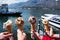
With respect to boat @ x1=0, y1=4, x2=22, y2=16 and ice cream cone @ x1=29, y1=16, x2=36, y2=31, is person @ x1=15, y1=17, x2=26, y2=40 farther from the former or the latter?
boat @ x1=0, y1=4, x2=22, y2=16

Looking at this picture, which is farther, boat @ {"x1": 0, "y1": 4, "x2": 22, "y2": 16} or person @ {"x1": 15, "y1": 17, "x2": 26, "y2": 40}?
boat @ {"x1": 0, "y1": 4, "x2": 22, "y2": 16}

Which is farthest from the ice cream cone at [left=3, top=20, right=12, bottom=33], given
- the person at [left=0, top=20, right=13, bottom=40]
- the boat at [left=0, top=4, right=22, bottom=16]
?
the boat at [left=0, top=4, right=22, bottom=16]

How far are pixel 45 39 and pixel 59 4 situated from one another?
29452 mm

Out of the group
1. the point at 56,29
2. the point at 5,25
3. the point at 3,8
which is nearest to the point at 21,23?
the point at 5,25

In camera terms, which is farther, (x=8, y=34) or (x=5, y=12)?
(x=5, y=12)

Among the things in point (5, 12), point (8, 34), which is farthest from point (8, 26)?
point (5, 12)

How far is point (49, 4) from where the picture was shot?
1214 inches

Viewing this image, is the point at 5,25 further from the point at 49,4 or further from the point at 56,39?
the point at 49,4

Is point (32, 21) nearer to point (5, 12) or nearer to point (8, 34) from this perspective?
point (8, 34)

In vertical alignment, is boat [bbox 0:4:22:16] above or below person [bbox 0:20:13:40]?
below

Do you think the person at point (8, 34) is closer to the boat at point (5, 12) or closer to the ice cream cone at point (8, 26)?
the ice cream cone at point (8, 26)

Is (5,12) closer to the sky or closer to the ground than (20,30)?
closer to the ground

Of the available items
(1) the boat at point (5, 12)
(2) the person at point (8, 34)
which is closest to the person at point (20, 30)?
(2) the person at point (8, 34)

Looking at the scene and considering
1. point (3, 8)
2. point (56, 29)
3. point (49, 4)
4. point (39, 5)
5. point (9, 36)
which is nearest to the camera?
point (9, 36)
